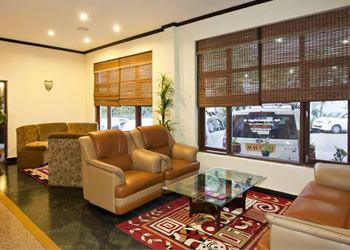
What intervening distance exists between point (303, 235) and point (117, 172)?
2128 millimetres

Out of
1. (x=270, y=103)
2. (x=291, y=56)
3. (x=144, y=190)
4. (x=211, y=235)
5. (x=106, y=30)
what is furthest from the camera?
(x=106, y=30)

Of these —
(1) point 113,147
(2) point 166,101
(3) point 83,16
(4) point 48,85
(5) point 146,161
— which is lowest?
(5) point 146,161

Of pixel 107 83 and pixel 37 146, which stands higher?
pixel 107 83

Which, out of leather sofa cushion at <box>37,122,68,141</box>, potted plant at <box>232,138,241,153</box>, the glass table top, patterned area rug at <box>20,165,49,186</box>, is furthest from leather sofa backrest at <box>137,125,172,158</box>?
leather sofa cushion at <box>37,122,68,141</box>

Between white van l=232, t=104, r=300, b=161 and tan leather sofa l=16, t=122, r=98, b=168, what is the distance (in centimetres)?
418

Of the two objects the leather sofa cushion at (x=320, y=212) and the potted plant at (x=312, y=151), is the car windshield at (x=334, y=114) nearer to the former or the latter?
the potted plant at (x=312, y=151)

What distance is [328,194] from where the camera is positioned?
2.58 metres

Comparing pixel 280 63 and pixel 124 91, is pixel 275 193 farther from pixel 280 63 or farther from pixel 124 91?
pixel 124 91

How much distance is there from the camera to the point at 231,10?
13.9 ft

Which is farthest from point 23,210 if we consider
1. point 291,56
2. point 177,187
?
point 291,56

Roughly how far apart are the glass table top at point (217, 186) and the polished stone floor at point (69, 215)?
2.25 ft

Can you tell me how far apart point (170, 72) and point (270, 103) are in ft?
6.89

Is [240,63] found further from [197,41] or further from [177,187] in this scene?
[177,187]

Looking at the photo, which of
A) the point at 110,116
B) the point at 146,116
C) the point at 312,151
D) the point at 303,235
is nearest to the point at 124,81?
the point at 146,116
